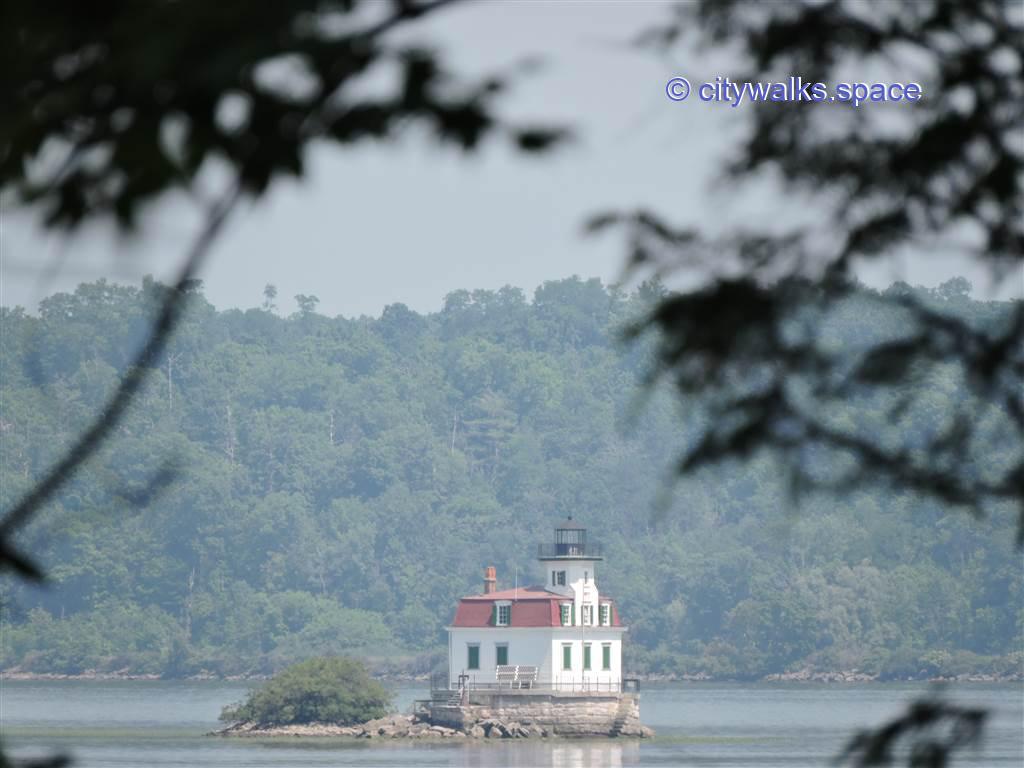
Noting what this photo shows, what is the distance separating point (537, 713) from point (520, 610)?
2.88 meters

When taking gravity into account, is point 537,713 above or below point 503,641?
below

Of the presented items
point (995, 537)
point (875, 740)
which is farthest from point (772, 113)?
point (995, 537)

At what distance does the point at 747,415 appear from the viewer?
6.41 metres

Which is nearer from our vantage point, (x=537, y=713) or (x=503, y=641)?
(x=503, y=641)

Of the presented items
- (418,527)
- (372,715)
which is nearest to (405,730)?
(372,715)

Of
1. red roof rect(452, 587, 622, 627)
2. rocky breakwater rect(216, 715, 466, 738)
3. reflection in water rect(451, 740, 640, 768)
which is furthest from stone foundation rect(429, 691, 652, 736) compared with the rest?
red roof rect(452, 587, 622, 627)

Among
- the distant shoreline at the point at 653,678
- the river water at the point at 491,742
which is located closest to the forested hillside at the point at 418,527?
the distant shoreline at the point at 653,678

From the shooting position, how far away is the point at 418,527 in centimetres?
14950

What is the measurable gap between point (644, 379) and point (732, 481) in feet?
495

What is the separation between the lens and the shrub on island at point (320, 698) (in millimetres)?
65938

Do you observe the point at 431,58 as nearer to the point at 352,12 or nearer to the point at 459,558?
the point at 352,12

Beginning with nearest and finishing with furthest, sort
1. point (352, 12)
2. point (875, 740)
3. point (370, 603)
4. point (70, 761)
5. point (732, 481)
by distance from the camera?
point (352, 12)
point (70, 761)
point (875, 740)
point (370, 603)
point (732, 481)

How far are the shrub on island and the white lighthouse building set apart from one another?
4.97 meters

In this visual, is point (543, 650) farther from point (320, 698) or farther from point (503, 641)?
point (320, 698)
